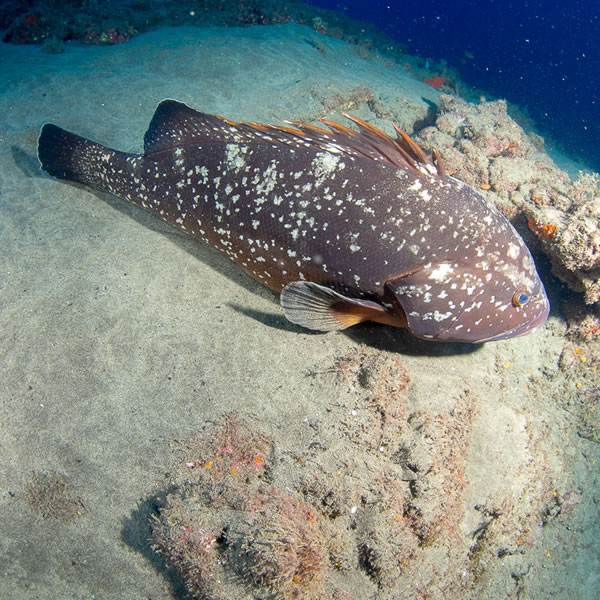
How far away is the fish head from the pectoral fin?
0.29 m

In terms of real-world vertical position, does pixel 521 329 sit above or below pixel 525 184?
below

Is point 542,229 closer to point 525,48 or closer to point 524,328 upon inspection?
point 524,328

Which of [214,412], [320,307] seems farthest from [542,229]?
[214,412]

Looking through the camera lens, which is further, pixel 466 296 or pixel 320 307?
pixel 320 307

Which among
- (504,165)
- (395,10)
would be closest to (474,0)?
(395,10)

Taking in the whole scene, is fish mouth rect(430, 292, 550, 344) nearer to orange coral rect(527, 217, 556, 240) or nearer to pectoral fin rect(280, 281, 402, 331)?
pectoral fin rect(280, 281, 402, 331)

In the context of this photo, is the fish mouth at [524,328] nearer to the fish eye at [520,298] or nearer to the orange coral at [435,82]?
the fish eye at [520,298]

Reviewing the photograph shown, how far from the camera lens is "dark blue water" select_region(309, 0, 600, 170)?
2525 cm

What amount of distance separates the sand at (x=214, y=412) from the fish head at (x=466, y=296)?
61 centimetres

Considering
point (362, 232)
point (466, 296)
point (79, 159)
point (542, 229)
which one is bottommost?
point (79, 159)

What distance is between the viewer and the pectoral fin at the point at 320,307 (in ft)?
10.5

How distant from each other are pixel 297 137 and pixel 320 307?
1865mm

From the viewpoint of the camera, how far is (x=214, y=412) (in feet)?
10.5

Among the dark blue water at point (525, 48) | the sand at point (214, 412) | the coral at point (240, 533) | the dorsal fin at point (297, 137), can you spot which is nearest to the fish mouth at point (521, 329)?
the sand at point (214, 412)
